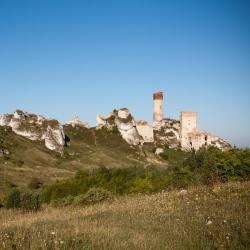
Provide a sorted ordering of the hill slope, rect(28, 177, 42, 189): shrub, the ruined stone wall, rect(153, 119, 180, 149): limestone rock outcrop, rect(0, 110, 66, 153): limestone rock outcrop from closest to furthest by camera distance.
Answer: rect(28, 177, 42, 189): shrub < the hill slope < rect(0, 110, 66, 153): limestone rock outcrop < rect(153, 119, 180, 149): limestone rock outcrop < the ruined stone wall

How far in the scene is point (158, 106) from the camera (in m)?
113

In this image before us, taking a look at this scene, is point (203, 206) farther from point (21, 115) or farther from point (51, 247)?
point (21, 115)

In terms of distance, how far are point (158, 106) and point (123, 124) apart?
1448 centimetres

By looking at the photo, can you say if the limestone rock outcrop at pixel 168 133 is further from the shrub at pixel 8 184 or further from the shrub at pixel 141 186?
the shrub at pixel 141 186

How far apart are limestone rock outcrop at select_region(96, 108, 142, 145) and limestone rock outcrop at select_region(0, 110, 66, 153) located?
1826 centimetres

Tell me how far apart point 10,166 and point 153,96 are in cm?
5649

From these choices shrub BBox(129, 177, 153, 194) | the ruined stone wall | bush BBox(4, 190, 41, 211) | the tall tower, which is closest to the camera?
bush BBox(4, 190, 41, 211)

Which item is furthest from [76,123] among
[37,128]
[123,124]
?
[37,128]

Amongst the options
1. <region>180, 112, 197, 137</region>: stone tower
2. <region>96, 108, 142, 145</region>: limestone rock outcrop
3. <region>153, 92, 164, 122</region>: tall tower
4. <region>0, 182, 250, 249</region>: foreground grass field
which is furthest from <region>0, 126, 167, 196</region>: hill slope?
<region>0, 182, 250, 249</region>: foreground grass field

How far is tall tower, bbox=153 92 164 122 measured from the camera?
11244cm

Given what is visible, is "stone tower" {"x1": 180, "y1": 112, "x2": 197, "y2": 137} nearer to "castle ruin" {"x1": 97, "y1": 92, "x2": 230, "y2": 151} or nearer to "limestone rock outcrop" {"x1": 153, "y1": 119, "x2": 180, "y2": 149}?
"castle ruin" {"x1": 97, "y1": 92, "x2": 230, "y2": 151}

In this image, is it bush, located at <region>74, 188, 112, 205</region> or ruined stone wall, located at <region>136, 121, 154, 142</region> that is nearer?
bush, located at <region>74, 188, 112, 205</region>

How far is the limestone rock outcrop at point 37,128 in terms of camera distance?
3428 inches

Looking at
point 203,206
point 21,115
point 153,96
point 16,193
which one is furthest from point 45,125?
point 203,206
